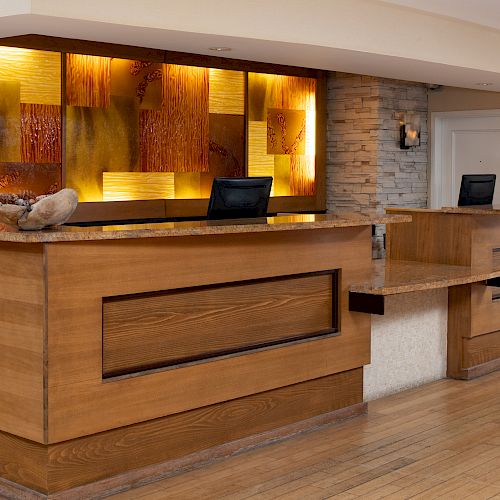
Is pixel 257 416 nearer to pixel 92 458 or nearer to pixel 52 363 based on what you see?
pixel 92 458

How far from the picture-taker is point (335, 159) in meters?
9.72

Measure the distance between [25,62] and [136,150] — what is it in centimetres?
125

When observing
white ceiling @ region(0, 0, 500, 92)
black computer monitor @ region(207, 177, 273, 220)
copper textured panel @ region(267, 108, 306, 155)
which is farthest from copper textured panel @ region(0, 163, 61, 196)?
copper textured panel @ region(267, 108, 306, 155)

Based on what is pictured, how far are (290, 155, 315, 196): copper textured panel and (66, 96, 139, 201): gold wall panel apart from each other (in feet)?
6.96

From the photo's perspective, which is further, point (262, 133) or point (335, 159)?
point (335, 159)

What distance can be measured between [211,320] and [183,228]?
0.52 m

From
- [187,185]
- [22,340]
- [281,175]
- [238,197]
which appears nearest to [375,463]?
[238,197]

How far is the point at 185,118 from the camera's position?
8.23m

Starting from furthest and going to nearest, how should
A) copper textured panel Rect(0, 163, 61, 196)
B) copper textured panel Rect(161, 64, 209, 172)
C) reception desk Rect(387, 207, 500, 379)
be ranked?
copper textured panel Rect(161, 64, 209, 172) → copper textured panel Rect(0, 163, 61, 196) → reception desk Rect(387, 207, 500, 379)

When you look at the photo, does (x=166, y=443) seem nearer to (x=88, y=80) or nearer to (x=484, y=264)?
(x=484, y=264)

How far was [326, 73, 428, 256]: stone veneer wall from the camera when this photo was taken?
9.39 m

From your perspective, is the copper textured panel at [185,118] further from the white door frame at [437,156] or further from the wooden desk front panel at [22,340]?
the wooden desk front panel at [22,340]

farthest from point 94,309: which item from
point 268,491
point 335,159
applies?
point 335,159

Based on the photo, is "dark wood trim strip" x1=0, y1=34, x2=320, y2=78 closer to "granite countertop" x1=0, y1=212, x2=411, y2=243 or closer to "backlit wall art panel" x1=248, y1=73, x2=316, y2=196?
"backlit wall art panel" x1=248, y1=73, x2=316, y2=196
